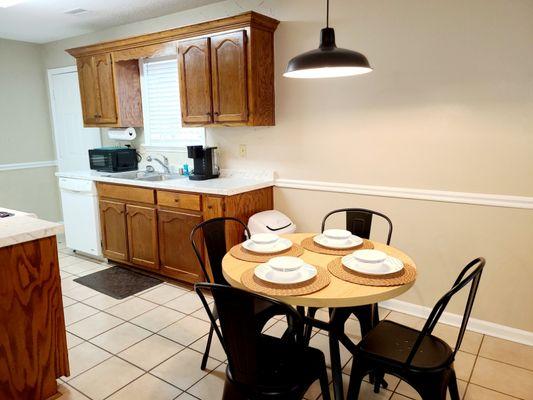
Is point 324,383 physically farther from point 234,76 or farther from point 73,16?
point 73,16

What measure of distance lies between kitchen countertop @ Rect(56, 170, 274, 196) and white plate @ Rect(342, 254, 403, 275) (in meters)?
1.46

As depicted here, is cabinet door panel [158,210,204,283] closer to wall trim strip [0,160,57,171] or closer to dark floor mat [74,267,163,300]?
dark floor mat [74,267,163,300]

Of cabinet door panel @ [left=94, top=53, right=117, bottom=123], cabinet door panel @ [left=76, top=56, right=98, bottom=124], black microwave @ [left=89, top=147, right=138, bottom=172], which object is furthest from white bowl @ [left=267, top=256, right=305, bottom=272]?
cabinet door panel @ [left=76, top=56, right=98, bottom=124]

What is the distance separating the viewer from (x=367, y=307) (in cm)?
224

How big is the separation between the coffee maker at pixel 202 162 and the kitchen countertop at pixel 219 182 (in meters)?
0.07

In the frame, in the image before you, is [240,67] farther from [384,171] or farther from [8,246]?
[8,246]

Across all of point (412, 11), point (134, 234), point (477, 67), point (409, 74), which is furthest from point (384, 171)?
point (134, 234)

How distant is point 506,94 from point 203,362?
8.03 ft

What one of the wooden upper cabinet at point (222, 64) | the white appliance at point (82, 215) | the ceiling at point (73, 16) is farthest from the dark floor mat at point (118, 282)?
the ceiling at point (73, 16)

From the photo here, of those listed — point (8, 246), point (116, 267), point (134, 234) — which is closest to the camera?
point (8, 246)

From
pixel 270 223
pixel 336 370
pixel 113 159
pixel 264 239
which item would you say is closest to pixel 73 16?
pixel 113 159

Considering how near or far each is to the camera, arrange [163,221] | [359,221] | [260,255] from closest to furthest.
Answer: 1. [260,255]
2. [359,221]
3. [163,221]

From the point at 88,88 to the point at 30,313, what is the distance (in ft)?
9.95

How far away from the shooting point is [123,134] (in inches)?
175
